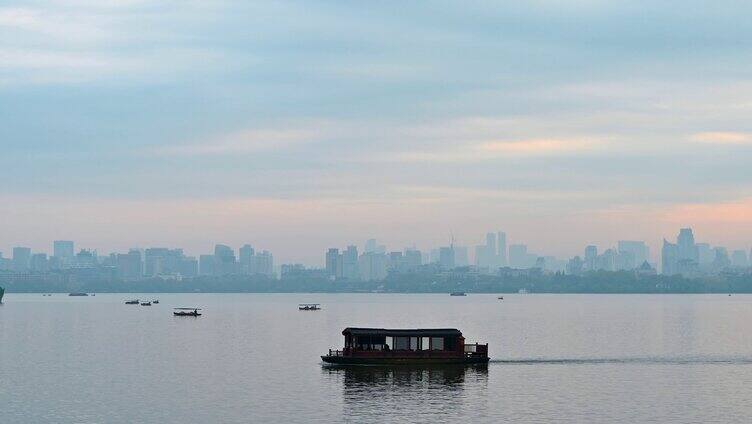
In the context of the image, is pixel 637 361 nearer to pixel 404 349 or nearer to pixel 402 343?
pixel 404 349

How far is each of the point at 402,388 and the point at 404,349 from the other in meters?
17.0

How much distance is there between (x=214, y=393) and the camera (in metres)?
92.2

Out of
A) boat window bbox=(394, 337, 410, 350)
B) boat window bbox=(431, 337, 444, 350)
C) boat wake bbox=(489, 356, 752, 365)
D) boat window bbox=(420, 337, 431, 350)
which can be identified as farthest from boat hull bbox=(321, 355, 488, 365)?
boat wake bbox=(489, 356, 752, 365)

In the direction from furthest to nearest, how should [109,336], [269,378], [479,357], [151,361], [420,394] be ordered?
1. [109,336]
2. [151,361]
3. [479,357]
4. [269,378]
5. [420,394]

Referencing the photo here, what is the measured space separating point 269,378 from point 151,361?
25647 millimetres

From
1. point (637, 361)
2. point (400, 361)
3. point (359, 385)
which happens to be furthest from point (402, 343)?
point (637, 361)

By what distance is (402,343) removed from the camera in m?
111

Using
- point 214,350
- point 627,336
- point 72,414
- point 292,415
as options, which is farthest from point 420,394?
point 627,336

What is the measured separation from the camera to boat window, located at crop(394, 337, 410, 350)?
11100cm

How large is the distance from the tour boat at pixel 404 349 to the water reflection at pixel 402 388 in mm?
865

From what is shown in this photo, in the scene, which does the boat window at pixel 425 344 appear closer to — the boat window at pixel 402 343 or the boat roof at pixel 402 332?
the boat roof at pixel 402 332

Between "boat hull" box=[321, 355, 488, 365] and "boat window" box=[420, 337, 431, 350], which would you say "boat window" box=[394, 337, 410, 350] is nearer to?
"boat window" box=[420, 337, 431, 350]

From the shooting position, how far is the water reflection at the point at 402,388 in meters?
81.3

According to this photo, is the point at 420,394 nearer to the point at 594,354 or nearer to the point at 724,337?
the point at 594,354
